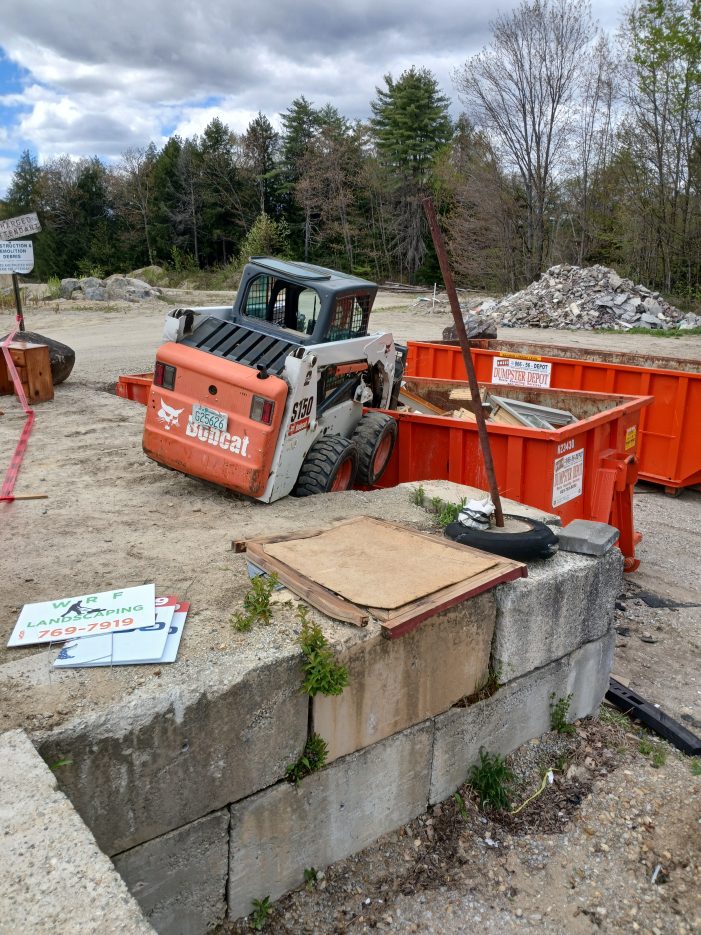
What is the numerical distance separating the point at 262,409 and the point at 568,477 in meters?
2.87

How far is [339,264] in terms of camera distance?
149 feet

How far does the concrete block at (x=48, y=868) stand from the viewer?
6.68ft

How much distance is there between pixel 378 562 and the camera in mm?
4164

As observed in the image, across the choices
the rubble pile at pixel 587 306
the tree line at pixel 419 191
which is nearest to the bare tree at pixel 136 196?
the tree line at pixel 419 191

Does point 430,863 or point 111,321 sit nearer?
point 430,863

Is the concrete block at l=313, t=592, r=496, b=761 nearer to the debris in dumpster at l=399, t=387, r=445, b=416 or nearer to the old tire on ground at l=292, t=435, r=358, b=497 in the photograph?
the old tire on ground at l=292, t=435, r=358, b=497

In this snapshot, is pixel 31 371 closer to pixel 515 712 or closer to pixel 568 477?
pixel 568 477

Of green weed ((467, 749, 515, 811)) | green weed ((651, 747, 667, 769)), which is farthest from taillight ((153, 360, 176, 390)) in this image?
green weed ((651, 747, 667, 769))

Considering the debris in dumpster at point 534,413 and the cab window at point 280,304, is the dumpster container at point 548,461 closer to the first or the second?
the debris in dumpster at point 534,413

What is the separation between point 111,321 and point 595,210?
21.5 metres

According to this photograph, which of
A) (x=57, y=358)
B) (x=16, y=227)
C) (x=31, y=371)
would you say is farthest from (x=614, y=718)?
(x=16, y=227)

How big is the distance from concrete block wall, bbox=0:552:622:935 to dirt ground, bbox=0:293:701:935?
176 millimetres

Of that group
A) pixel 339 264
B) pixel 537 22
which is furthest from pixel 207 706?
pixel 339 264

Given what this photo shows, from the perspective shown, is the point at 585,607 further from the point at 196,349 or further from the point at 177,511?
the point at 196,349
